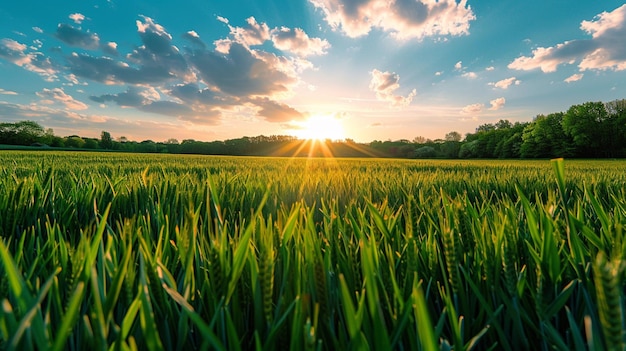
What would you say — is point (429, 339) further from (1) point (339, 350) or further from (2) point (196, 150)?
(2) point (196, 150)

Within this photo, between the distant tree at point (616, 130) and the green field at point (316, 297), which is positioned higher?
the distant tree at point (616, 130)

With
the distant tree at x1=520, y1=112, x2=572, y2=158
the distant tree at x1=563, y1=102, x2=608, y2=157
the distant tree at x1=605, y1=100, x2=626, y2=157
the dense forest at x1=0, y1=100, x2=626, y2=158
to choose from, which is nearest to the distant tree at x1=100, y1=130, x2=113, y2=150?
the dense forest at x1=0, y1=100, x2=626, y2=158

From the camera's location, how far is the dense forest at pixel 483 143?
158 feet

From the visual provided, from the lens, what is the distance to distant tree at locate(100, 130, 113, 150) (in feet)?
250

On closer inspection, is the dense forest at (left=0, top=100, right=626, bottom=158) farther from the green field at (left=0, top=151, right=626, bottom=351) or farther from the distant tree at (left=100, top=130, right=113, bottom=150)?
the green field at (left=0, top=151, right=626, bottom=351)

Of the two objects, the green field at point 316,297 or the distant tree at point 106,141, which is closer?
the green field at point 316,297

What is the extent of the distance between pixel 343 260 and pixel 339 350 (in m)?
0.26

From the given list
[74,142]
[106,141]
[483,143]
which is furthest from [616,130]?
[74,142]

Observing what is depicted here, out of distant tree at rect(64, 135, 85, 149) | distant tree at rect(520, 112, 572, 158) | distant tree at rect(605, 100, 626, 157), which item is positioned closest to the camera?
distant tree at rect(605, 100, 626, 157)

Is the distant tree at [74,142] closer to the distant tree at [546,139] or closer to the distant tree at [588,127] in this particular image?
the distant tree at [546,139]

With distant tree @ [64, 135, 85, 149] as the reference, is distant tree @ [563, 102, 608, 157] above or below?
above

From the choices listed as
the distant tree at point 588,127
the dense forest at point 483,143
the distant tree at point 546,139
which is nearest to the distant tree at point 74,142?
the dense forest at point 483,143

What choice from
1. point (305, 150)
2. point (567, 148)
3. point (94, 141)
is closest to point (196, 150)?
point (305, 150)

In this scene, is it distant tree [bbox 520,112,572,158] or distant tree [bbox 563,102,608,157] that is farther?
distant tree [bbox 520,112,572,158]
